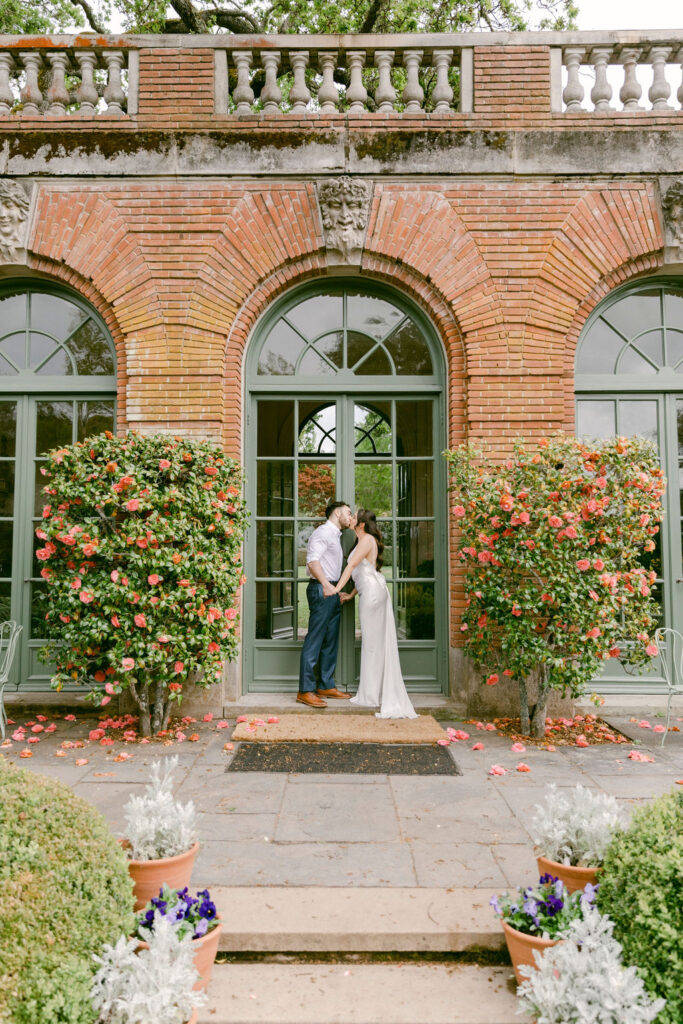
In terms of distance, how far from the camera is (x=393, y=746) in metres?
5.41

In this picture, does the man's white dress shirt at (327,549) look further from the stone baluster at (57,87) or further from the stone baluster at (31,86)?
the stone baluster at (31,86)

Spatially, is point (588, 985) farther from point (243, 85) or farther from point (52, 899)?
point (243, 85)

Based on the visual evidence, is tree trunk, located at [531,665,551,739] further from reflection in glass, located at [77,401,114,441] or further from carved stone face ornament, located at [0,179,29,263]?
carved stone face ornament, located at [0,179,29,263]

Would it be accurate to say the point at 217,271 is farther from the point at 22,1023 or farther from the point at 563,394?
the point at 22,1023

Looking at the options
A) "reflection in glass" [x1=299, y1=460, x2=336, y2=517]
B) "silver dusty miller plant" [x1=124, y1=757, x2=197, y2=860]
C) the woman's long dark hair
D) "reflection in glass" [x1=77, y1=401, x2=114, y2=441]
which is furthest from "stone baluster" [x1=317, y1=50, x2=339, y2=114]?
"silver dusty miller plant" [x1=124, y1=757, x2=197, y2=860]

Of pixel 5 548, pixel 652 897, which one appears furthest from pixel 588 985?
pixel 5 548

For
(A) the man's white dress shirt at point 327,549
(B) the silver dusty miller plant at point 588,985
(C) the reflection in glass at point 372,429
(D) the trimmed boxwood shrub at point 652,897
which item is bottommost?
(B) the silver dusty miller plant at point 588,985

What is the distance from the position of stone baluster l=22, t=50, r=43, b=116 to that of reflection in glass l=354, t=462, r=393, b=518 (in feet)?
15.8

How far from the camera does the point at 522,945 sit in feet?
7.98

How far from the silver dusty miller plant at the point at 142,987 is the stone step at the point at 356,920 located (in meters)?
0.68

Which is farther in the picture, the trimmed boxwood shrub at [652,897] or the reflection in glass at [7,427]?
the reflection in glass at [7,427]

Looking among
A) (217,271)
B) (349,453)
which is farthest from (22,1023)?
(217,271)

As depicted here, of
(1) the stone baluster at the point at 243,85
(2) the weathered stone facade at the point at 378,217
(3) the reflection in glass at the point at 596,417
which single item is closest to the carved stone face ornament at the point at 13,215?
(2) the weathered stone facade at the point at 378,217

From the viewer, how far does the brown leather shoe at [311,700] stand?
6.21m
